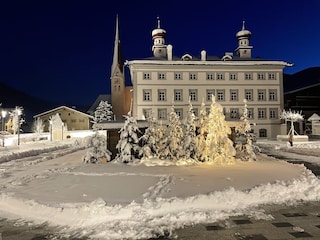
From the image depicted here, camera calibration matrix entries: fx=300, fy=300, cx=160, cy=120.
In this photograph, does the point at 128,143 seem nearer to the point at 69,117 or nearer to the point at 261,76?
the point at 261,76

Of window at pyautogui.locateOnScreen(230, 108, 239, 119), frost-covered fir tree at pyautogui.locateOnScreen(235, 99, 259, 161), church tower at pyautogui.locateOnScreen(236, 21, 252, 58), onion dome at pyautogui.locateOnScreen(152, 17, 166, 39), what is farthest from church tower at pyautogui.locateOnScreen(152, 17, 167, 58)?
frost-covered fir tree at pyautogui.locateOnScreen(235, 99, 259, 161)

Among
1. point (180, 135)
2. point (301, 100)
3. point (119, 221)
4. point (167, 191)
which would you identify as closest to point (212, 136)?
point (180, 135)

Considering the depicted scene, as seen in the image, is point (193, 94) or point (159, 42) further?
point (159, 42)

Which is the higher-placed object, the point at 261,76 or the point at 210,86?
the point at 261,76

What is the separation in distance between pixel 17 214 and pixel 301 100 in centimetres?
6033

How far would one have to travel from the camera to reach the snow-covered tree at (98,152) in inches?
756

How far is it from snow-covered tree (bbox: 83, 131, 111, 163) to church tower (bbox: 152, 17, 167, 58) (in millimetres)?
41147

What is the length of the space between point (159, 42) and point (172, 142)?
43.2 meters

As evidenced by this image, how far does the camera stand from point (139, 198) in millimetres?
9320

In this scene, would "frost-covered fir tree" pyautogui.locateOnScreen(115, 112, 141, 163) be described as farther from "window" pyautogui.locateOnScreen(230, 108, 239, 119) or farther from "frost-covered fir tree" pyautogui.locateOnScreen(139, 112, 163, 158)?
"window" pyautogui.locateOnScreen(230, 108, 239, 119)

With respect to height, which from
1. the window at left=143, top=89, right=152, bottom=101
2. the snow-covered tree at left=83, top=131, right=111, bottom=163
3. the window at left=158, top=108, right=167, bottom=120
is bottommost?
the snow-covered tree at left=83, top=131, right=111, bottom=163

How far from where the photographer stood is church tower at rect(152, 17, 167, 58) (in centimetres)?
5888

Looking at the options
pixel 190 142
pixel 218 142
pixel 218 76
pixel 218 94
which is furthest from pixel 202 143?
pixel 218 76

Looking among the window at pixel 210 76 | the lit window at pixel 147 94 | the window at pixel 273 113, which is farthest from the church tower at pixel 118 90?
the window at pixel 273 113
